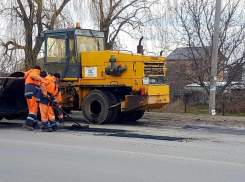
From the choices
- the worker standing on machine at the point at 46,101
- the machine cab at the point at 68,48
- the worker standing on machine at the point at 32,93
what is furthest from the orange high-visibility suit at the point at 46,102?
the machine cab at the point at 68,48

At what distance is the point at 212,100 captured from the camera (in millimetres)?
17859

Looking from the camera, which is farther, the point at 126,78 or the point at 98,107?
the point at 98,107

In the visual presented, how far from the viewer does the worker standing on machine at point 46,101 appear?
1155cm

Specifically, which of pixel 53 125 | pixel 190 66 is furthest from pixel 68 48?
pixel 190 66

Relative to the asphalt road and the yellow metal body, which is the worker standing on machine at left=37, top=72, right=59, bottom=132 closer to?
the asphalt road

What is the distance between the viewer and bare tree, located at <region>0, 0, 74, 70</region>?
62.2 ft

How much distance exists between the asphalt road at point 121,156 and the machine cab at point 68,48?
2813 mm

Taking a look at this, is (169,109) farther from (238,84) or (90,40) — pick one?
(90,40)

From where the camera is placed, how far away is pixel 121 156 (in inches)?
320

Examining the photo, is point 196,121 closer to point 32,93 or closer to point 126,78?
point 126,78

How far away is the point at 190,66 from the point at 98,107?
36.7 feet

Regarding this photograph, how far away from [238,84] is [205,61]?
7.51 ft

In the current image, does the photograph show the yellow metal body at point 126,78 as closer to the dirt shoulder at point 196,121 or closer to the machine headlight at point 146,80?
the machine headlight at point 146,80

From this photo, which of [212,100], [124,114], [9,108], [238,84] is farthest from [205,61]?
[9,108]
